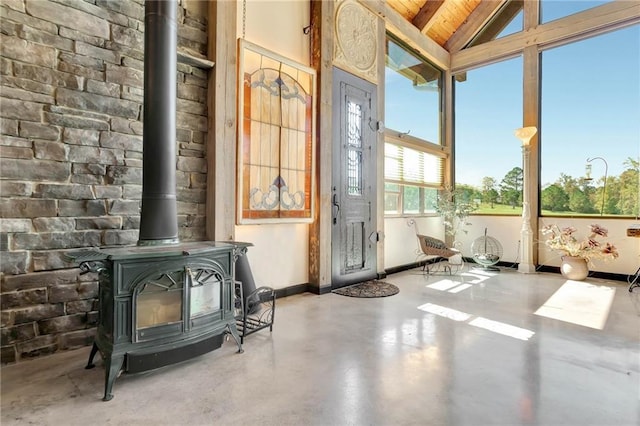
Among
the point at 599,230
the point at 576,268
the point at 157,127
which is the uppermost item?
the point at 157,127

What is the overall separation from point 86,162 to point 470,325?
3554mm

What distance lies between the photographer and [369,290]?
4.41 meters

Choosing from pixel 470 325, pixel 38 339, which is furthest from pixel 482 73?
pixel 38 339

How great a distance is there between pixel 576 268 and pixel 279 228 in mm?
4616

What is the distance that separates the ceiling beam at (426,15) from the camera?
6169mm

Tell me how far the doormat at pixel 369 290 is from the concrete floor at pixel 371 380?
0.94 metres

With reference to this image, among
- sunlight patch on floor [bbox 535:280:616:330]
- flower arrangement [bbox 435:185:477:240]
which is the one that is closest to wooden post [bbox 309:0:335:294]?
sunlight patch on floor [bbox 535:280:616:330]

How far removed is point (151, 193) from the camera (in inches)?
92.4

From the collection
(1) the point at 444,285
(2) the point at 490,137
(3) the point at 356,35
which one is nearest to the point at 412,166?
(2) the point at 490,137

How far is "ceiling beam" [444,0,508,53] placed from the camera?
254 inches

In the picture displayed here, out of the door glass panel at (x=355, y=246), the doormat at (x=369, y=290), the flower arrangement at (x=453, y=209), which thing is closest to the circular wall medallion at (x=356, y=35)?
the door glass panel at (x=355, y=246)

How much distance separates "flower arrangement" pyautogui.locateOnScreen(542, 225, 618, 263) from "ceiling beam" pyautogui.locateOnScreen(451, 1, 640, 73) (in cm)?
316

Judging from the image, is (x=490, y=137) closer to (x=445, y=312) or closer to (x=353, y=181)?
(x=353, y=181)

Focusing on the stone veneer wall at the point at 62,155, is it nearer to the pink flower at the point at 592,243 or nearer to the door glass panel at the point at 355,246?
the door glass panel at the point at 355,246
